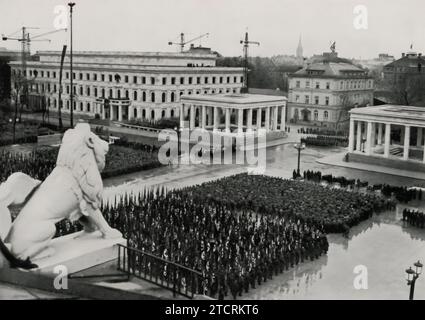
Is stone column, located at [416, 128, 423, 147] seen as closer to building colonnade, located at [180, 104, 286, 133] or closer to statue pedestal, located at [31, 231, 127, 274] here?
building colonnade, located at [180, 104, 286, 133]

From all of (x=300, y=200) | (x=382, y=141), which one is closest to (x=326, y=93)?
(x=382, y=141)

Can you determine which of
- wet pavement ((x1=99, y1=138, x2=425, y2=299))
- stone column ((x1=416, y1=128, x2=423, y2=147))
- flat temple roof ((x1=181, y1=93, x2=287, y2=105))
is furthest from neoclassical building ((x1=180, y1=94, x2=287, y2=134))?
wet pavement ((x1=99, y1=138, x2=425, y2=299))

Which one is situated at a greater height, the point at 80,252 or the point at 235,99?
the point at 235,99

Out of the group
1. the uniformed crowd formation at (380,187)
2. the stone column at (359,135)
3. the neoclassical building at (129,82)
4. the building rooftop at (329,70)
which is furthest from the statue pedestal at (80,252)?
the building rooftop at (329,70)

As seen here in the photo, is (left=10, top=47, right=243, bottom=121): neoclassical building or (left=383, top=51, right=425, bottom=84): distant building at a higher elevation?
(left=383, top=51, right=425, bottom=84): distant building

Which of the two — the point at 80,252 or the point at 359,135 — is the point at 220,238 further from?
the point at 359,135

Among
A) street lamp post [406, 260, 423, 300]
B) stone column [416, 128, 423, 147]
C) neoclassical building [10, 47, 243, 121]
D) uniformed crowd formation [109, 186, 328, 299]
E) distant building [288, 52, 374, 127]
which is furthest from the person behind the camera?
distant building [288, 52, 374, 127]
